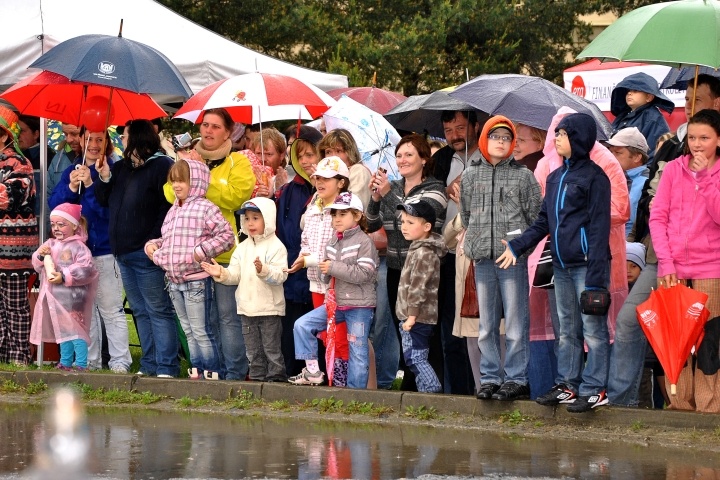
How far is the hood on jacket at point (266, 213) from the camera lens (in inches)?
376

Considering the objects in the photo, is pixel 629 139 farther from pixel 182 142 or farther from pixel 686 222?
pixel 182 142

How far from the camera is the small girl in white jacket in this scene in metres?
9.52

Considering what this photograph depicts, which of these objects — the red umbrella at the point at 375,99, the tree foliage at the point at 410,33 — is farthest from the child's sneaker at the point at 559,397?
the tree foliage at the point at 410,33

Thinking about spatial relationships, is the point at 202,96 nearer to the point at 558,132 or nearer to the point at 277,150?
the point at 277,150

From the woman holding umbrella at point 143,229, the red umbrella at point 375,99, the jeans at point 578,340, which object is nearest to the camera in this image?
the jeans at point 578,340

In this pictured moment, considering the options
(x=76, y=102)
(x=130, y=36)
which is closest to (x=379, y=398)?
(x=76, y=102)

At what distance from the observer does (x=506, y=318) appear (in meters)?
8.45

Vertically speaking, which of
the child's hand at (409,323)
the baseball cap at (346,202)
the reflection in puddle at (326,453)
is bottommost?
the reflection in puddle at (326,453)

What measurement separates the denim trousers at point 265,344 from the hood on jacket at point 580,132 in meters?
2.93

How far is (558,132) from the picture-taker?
806 cm

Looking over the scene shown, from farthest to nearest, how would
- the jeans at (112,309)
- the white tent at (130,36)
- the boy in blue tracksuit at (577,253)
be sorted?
the white tent at (130,36) → the jeans at (112,309) → the boy in blue tracksuit at (577,253)

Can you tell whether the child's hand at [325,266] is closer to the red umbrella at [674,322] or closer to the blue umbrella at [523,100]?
the blue umbrella at [523,100]

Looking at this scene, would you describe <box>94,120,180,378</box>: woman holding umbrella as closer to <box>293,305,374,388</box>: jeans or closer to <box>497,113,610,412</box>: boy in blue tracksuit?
<box>293,305,374,388</box>: jeans

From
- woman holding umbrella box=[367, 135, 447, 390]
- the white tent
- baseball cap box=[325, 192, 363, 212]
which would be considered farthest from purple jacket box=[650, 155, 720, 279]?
the white tent
